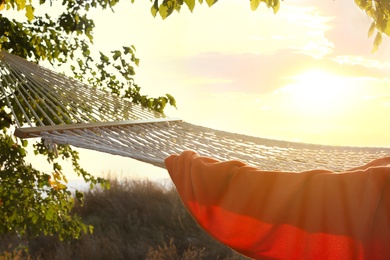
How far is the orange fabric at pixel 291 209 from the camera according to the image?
1.38m

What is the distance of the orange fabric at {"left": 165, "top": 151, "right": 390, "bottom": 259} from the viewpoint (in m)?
1.38

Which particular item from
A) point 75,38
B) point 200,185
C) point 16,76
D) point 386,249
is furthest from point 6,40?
point 386,249

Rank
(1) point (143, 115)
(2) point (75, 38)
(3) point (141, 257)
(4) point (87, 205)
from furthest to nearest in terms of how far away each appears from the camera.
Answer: (4) point (87, 205) → (3) point (141, 257) → (2) point (75, 38) → (1) point (143, 115)

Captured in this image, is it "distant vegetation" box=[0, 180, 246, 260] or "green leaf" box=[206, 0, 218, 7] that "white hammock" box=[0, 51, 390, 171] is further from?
"distant vegetation" box=[0, 180, 246, 260]

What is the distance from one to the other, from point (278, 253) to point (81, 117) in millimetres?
1556

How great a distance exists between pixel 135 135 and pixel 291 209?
114 cm

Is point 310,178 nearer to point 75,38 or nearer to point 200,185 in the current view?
point 200,185

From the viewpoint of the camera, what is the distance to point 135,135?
2.50 m

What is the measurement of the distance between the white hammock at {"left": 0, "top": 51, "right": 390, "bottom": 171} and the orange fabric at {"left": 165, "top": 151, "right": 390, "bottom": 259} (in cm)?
28

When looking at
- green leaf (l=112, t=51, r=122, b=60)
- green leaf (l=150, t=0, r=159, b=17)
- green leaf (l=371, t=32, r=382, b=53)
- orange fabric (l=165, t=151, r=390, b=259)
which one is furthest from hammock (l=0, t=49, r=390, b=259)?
green leaf (l=112, t=51, r=122, b=60)

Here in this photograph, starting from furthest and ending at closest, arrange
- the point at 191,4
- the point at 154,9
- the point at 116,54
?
the point at 116,54
the point at 154,9
the point at 191,4

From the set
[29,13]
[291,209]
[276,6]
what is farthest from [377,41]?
[29,13]

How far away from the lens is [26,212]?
12.0 ft

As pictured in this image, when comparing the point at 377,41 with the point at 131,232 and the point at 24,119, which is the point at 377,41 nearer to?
the point at 24,119
